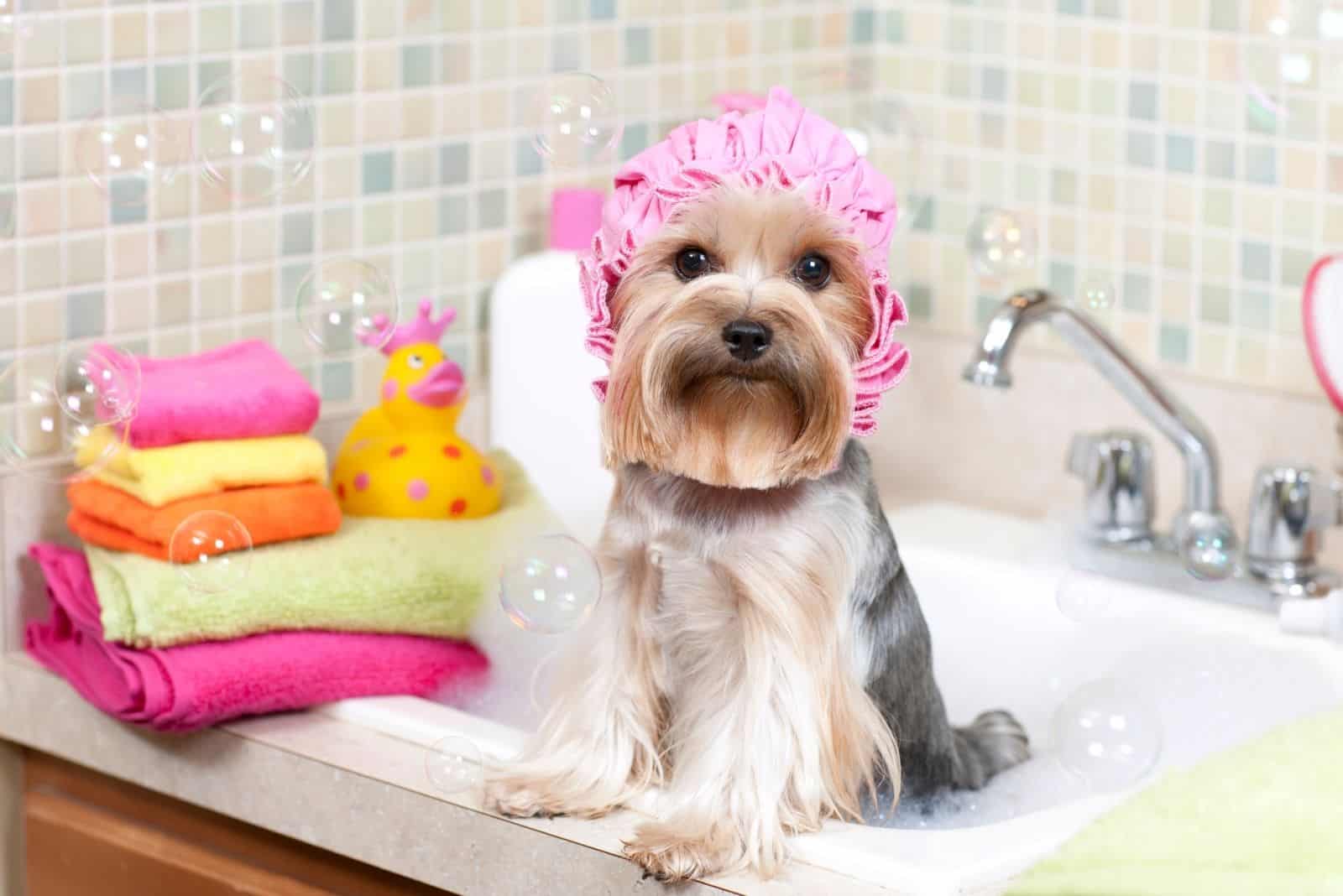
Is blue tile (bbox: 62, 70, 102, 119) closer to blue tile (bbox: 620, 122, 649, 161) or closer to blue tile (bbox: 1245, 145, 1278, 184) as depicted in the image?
blue tile (bbox: 620, 122, 649, 161)

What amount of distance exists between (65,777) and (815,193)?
90cm

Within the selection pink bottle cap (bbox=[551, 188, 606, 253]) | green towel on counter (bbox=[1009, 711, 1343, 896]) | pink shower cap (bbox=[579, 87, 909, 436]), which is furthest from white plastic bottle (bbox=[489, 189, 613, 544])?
green towel on counter (bbox=[1009, 711, 1343, 896])

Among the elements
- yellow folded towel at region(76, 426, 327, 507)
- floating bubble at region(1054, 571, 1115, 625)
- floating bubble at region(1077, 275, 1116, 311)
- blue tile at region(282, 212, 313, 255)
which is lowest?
floating bubble at region(1054, 571, 1115, 625)

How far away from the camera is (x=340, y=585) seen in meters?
1.69

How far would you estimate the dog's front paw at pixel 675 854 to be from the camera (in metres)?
1.33

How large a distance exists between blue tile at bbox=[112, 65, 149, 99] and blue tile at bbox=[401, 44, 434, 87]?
271 millimetres

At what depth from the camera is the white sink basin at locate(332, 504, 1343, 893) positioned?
1.58 metres

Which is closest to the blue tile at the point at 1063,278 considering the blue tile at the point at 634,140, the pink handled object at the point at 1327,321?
the pink handled object at the point at 1327,321

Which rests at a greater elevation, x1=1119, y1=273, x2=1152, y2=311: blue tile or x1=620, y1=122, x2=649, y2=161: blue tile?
x1=620, y1=122, x2=649, y2=161: blue tile

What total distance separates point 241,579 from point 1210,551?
859 mm

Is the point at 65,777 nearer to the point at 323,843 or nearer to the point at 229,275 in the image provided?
the point at 323,843

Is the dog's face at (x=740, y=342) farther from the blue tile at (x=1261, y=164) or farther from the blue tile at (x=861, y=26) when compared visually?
the blue tile at (x=861, y=26)

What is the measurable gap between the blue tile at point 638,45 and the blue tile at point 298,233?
406mm

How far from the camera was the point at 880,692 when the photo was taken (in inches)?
57.0
